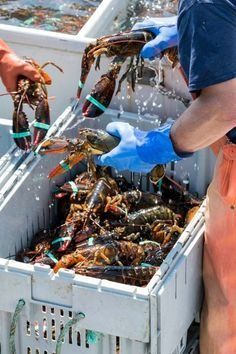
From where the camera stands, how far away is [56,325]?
3238mm

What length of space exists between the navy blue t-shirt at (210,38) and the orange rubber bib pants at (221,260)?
48 centimetres

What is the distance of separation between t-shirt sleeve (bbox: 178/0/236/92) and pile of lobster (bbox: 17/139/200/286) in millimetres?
1044

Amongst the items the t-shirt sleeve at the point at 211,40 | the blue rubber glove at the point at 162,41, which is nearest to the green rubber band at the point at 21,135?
the blue rubber glove at the point at 162,41

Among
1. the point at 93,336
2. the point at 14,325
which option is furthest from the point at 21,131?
the point at 93,336

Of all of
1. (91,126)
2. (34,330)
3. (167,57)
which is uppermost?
(167,57)

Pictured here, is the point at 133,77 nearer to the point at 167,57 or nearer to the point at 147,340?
the point at 167,57

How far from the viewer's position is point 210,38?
8.98ft

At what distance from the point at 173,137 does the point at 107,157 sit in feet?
1.23

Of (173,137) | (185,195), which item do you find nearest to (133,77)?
(185,195)

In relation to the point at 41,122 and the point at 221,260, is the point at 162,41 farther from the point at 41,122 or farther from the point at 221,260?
the point at 221,260

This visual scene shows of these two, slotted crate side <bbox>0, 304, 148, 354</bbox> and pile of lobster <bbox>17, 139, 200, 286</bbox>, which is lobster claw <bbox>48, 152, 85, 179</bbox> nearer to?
pile of lobster <bbox>17, 139, 200, 286</bbox>

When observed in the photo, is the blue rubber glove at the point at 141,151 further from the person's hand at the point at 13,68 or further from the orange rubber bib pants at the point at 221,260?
the person's hand at the point at 13,68

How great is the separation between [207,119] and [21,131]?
1.20 meters

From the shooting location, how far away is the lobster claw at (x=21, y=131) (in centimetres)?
381
